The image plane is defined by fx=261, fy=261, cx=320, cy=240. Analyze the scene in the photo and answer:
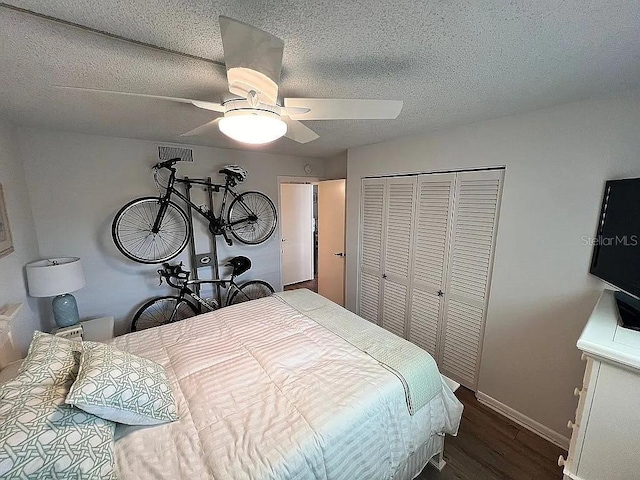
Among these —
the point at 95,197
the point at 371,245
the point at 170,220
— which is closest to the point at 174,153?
the point at 170,220

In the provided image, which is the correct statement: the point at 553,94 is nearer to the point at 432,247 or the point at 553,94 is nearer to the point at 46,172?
the point at 432,247

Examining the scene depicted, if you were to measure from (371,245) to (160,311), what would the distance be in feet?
8.66

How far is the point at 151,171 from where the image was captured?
9.48 ft

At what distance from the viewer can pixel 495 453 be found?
1.85 metres

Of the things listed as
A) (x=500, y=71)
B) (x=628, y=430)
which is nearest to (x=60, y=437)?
(x=628, y=430)

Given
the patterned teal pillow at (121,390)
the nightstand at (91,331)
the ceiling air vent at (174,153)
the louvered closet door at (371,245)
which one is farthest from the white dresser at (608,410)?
the ceiling air vent at (174,153)

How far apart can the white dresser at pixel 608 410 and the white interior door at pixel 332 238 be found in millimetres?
2720

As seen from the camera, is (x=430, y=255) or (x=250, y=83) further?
(x=430, y=255)

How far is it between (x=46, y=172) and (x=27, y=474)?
2.68 m

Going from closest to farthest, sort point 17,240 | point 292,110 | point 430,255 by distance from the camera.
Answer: point 292,110 → point 17,240 → point 430,255

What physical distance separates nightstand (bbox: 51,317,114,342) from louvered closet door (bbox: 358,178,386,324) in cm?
265

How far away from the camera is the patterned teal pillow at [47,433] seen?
31.6 inches

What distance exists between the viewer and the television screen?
1.33 m

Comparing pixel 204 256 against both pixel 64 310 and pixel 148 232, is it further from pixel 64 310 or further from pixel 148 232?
pixel 64 310
